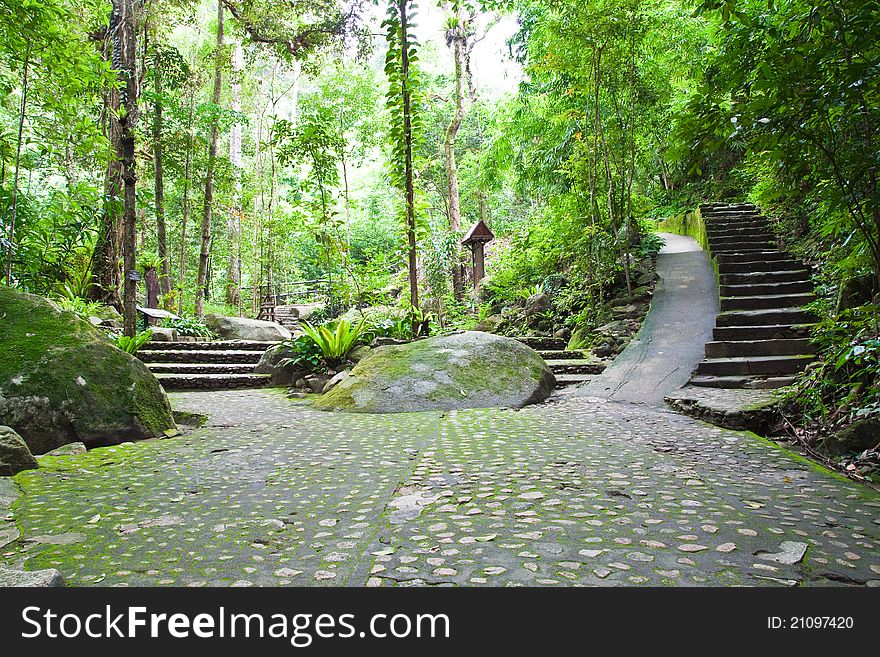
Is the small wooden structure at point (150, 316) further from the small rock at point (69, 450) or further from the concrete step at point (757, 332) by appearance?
the concrete step at point (757, 332)

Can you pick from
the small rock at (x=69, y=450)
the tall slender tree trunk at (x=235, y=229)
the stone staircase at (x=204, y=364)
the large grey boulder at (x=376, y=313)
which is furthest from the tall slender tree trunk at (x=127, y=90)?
the tall slender tree trunk at (x=235, y=229)

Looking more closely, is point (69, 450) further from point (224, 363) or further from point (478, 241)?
point (478, 241)

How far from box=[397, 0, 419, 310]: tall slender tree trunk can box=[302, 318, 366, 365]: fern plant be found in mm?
950

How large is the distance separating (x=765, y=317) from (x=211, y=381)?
709 cm

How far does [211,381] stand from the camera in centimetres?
716

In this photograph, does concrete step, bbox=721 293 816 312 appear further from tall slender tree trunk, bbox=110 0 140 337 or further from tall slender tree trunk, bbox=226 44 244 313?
tall slender tree trunk, bbox=226 44 244 313

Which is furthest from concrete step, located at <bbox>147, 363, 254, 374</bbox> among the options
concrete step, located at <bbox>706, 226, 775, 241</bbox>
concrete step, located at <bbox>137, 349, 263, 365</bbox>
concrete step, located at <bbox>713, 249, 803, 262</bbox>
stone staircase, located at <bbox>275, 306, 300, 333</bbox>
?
stone staircase, located at <bbox>275, 306, 300, 333</bbox>

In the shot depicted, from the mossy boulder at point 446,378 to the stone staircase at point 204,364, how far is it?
2454 mm

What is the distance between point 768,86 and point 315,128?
6491mm

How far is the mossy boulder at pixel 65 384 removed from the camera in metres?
3.17

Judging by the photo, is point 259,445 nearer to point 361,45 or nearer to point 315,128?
point 315,128

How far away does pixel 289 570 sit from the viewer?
1537mm

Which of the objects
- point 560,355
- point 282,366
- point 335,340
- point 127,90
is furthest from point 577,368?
point 127,90

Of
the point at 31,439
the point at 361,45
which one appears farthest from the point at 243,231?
the point at 31,439
